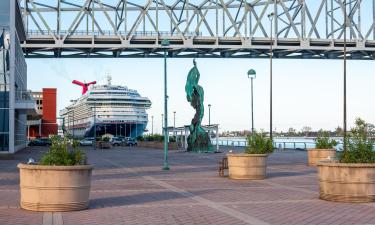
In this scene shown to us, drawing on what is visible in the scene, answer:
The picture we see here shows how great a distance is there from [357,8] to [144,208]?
82.1 m

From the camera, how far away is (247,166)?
19.1m

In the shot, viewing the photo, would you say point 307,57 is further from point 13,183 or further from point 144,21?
point 13,183

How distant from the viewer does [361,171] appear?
12781mm

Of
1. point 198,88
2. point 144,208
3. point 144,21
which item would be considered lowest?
point 144,208

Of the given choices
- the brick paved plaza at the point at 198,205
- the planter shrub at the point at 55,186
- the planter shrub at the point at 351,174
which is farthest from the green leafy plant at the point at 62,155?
the planter shrub at the point at 351,174

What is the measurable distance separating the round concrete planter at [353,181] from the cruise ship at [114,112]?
84084mm

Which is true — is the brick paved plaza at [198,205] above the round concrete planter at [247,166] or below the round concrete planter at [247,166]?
below

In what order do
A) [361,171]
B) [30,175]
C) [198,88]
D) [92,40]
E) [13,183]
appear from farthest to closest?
[92,40] → [198,88] → [13,183] → [361,171] → [30,175]

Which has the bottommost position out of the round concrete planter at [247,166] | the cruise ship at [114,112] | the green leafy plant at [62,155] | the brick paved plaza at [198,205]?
the brick paved plaza at [198,205]

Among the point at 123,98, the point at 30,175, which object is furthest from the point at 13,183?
the point at 123,98

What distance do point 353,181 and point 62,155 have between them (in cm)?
615

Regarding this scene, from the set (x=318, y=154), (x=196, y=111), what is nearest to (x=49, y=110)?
(x=196, y=111)

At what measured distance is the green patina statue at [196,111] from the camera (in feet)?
153

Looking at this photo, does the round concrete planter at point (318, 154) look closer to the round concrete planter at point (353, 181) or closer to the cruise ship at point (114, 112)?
the round concrete planter at point (353, 181)
